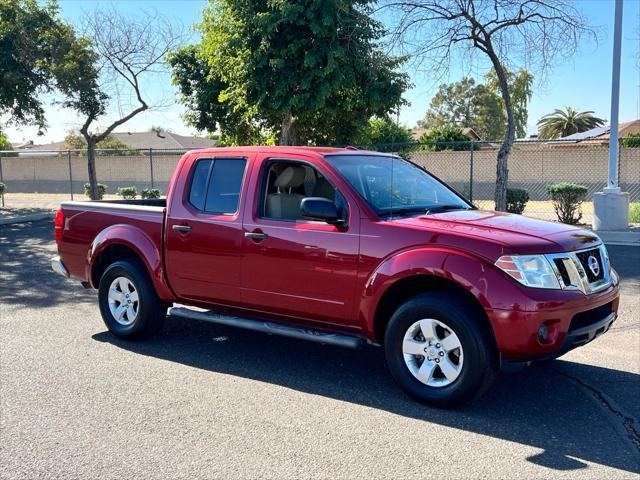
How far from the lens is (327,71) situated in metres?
15.6

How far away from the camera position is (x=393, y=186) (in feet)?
18.3

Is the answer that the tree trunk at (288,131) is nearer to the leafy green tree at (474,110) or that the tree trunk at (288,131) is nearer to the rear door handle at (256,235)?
the rear door handle at (256,235)

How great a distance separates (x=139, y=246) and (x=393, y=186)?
2.48 m

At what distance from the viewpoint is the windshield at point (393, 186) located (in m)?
5.29

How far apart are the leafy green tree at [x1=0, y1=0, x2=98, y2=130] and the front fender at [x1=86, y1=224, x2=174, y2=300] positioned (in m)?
15.2

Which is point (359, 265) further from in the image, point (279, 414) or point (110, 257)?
point (110, 257)

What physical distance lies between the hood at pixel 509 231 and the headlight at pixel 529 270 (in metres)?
0.05

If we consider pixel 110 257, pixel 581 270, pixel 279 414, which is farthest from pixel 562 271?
pixel 110 257

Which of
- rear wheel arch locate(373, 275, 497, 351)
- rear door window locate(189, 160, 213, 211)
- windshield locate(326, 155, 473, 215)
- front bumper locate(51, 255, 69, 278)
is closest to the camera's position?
rear wheel arch locate(373, 275, 497, 351)

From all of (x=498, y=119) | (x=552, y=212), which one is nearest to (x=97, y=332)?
(x=552, y=212)

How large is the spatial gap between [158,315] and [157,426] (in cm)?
210

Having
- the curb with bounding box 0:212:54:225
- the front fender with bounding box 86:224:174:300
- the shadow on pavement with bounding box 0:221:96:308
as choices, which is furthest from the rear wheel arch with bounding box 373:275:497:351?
the curb with bounding box 0:212:54:225

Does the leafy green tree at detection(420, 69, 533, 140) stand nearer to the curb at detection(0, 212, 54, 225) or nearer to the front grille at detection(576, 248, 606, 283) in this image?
the curb at detection(0, 212, 54, 225)

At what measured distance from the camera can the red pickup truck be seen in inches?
174
